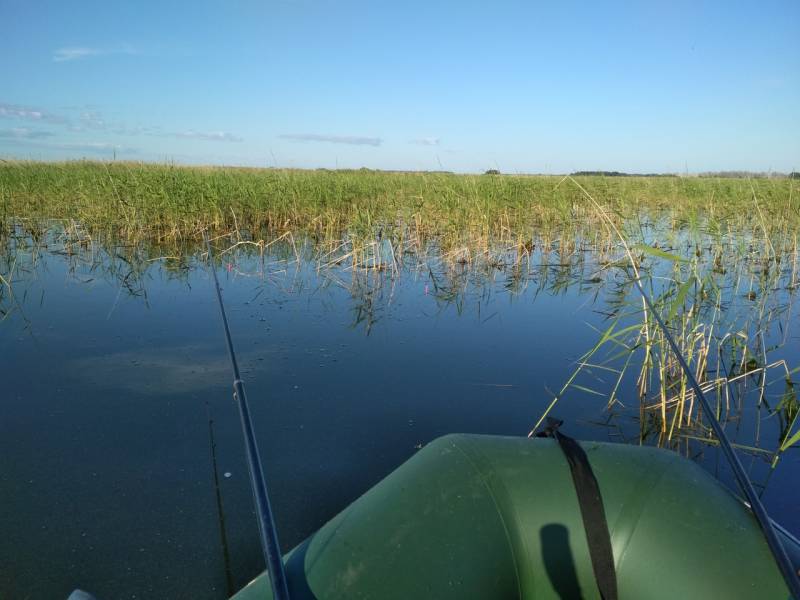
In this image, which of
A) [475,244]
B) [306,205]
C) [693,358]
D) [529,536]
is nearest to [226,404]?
[529,536]

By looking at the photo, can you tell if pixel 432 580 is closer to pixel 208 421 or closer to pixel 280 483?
pixel 280 483

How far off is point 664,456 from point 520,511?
1.03ft

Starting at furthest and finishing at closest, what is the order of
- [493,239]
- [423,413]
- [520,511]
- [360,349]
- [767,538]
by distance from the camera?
[493,239] → [360,349] → [423,413] → [520,511] → [767,538]

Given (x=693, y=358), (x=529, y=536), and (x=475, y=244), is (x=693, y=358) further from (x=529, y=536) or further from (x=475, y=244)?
(x=475, y=244)

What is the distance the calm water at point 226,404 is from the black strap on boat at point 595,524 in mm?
876

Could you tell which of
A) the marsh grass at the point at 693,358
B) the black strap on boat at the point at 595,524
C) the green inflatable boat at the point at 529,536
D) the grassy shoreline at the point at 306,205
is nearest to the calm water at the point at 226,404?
the marsh grass at the point at 693,358

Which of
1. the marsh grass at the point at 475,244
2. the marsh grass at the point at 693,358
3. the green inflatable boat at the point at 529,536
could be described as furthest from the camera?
the marsh grass at the point at 475,244

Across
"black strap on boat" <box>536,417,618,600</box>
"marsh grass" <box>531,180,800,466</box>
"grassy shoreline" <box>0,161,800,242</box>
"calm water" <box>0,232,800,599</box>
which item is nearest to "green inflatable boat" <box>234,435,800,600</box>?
"black strap on boat" <box>536,417,618,600</box>

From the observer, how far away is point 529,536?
977mm

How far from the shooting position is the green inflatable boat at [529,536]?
87 cm

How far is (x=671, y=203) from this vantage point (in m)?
9.75

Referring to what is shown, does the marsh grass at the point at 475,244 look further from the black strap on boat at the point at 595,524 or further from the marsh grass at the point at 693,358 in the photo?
the black strap on boat at the point at 595,524

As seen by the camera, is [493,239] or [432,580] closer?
[432,580]

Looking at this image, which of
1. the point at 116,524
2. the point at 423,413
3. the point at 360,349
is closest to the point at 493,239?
the point at 360,349
